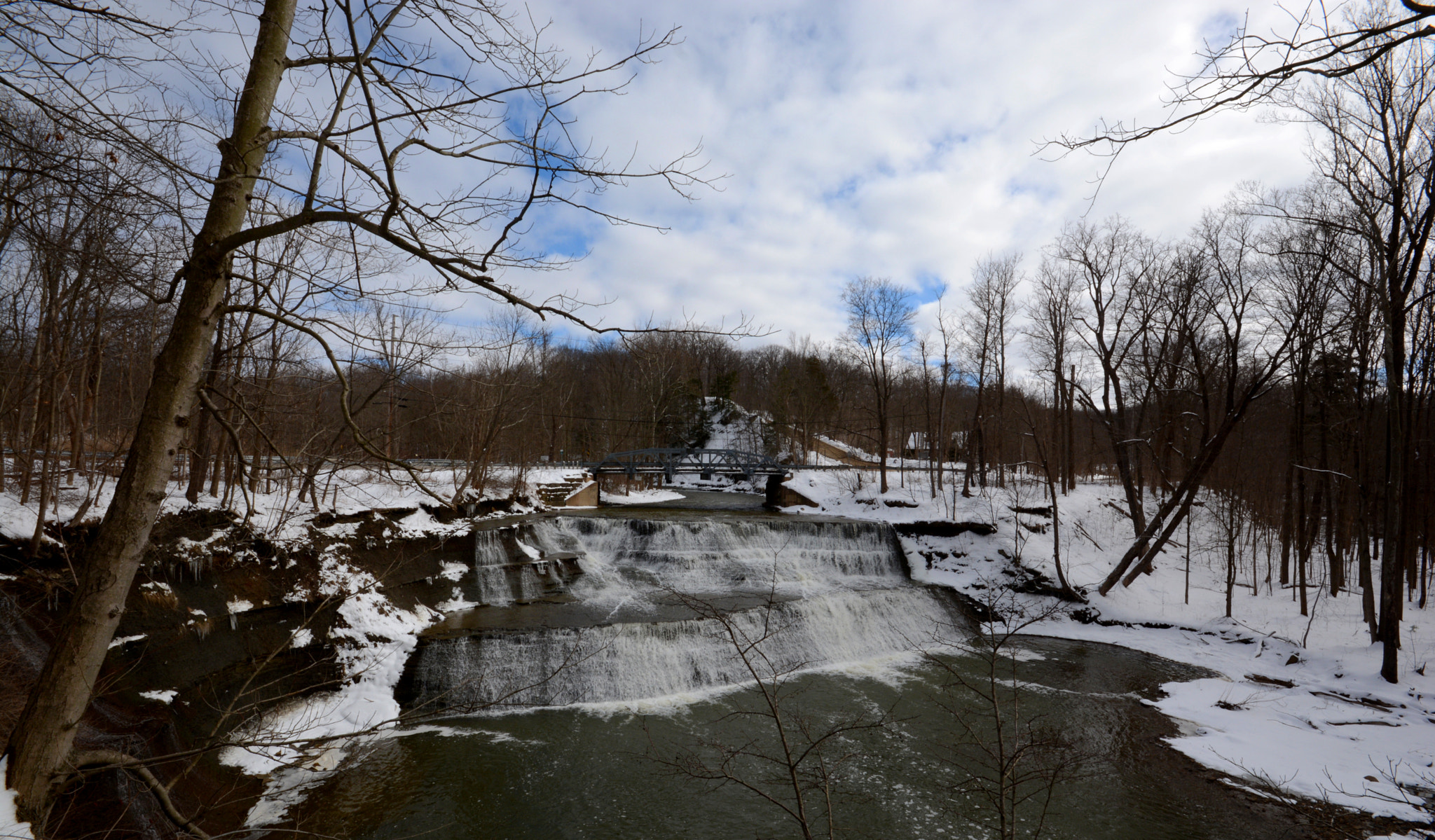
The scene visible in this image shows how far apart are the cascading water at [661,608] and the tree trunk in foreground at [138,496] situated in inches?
179

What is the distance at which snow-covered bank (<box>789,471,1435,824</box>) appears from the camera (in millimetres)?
8945

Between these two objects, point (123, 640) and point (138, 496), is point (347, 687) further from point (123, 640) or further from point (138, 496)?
point (138, 496)

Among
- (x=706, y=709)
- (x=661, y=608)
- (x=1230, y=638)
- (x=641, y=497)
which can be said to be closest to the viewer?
(x=706, y=709)

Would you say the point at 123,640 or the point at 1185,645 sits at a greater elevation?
the point at 123,640

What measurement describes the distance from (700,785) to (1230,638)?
13274 mm

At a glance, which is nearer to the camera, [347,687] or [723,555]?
[347,687]

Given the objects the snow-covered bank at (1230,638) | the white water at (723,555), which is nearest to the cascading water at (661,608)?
the white water at (723,555)

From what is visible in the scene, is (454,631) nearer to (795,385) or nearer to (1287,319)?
(1287,319)

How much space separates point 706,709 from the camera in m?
Answer: 10.1

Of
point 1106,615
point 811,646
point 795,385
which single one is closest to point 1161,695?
point 1106,615

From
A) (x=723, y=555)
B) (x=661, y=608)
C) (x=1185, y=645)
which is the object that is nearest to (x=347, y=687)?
(x=661, y=608)

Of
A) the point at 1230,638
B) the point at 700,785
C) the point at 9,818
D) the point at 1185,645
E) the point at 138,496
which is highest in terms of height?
the point at 138,496

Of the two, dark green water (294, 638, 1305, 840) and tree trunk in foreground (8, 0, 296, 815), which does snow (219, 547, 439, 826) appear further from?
tree trunk in foreground (8, 0, 296, 815)

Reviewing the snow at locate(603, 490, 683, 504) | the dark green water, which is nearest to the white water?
the dark green water
